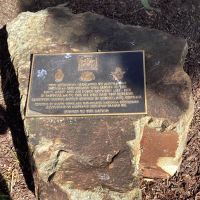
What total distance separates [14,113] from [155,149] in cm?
143

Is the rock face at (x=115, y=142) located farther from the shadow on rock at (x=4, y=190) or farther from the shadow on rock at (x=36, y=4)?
the shadow on rock at (x=36, y=4)

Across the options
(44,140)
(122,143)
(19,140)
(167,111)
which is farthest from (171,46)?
(19,140)

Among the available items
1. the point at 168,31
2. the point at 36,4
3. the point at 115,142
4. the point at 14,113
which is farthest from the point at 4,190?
the point at 168,31

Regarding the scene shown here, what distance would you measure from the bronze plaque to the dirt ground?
74 centimetres

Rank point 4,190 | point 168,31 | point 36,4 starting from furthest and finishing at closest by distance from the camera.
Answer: point 36,4, point 168,31, point 4,190

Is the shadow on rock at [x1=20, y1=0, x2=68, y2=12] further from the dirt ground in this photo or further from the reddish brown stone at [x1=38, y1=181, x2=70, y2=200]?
the reddish brown stone at [x1=38, y1=181, x2=70, y2=200]

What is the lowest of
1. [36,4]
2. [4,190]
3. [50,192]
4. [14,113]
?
[4,190]

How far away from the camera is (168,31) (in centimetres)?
434

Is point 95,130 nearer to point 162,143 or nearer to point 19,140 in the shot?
point 162,143

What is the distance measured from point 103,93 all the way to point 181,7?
221 centimetres

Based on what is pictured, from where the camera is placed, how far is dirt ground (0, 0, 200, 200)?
3.17 m

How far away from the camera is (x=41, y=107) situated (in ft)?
9.32

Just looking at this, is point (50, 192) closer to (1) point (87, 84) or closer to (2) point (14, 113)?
(1) point (87, 84)

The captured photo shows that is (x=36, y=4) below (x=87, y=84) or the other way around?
below
